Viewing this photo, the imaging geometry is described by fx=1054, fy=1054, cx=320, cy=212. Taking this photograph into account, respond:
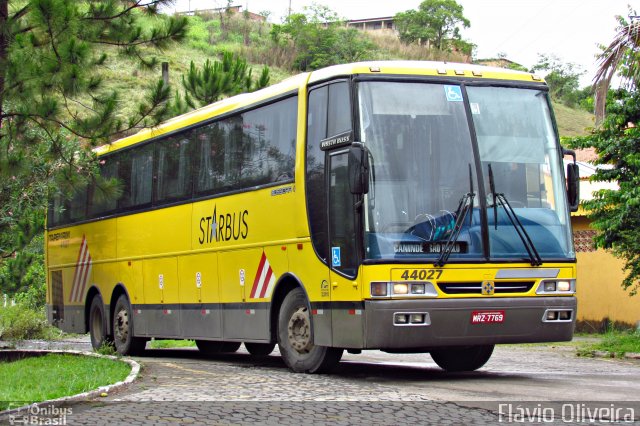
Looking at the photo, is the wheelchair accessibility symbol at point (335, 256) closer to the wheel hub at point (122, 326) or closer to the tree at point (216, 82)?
the wheel hub at point (122, 326)

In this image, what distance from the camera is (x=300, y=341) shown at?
518 inches

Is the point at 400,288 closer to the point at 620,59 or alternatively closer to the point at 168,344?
the point at 620,59

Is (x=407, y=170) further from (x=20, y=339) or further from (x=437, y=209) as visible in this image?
(x=20, y=339)

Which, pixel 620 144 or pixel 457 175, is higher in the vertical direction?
pixel 620 144

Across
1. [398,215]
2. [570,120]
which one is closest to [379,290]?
[398,215]

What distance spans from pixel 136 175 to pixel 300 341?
6736mm

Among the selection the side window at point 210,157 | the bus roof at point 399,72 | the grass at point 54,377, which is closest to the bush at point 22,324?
the grass at point 54,377

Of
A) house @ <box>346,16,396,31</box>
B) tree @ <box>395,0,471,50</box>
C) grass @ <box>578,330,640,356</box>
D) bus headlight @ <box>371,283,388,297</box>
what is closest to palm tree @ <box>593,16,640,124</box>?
grass @ <box>578,330,640,356</box>

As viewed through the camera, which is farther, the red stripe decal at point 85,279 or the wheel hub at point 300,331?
the red stripe decal at point 85,279

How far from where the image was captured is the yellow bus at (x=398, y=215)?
11680 millimetres

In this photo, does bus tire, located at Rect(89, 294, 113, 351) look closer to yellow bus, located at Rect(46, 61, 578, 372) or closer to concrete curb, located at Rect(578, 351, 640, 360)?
yellow bus, located at Rect(46, 61, 578, 372)

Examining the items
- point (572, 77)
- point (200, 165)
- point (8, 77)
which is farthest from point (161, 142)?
point (572, 77)

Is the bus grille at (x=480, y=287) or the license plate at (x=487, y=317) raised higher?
the bus grille at (x=480, y=287)

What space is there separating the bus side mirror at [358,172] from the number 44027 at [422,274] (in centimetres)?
101
